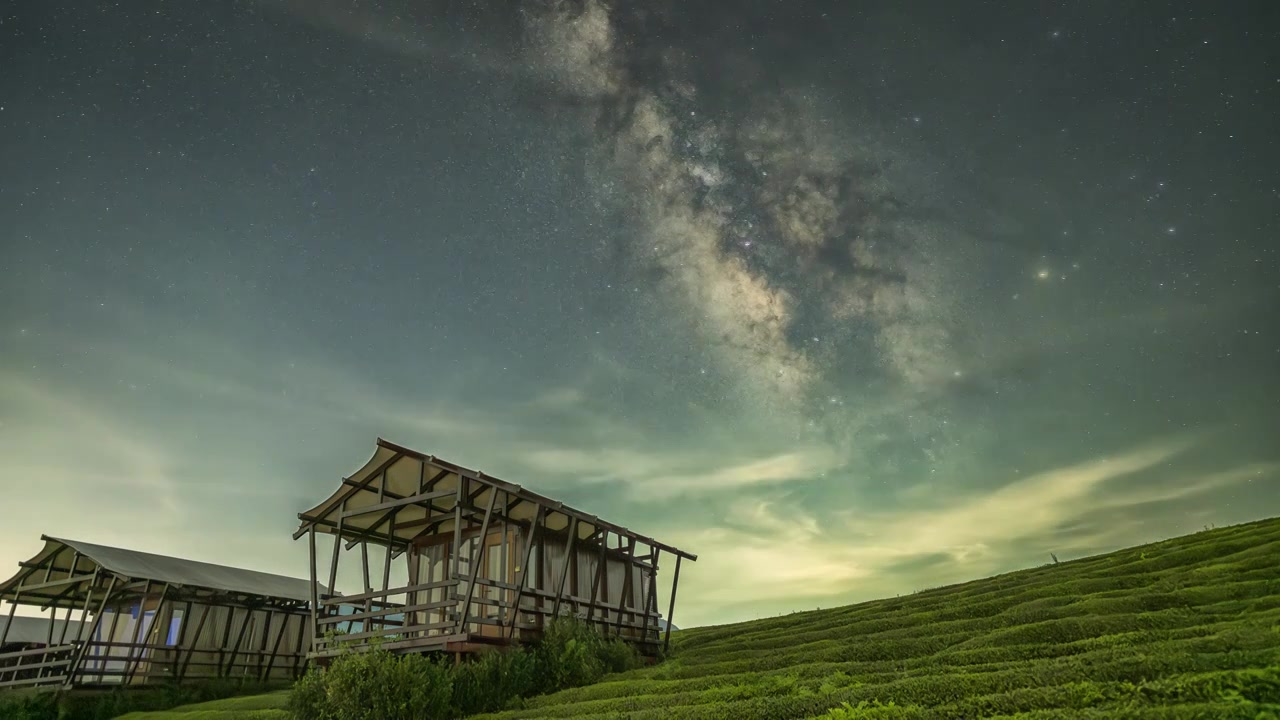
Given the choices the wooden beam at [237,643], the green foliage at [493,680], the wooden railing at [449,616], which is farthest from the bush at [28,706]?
the green foliage at [493,680]

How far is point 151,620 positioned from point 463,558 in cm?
1786

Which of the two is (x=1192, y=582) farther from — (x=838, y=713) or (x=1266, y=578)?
(x=838, y=713)

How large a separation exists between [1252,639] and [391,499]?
64.7 feet

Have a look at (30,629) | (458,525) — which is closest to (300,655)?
(458,525)

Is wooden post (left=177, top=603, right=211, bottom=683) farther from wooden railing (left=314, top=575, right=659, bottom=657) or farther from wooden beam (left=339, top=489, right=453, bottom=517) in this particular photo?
wooden beam (left=339, top=489, right=453, bottom=517)

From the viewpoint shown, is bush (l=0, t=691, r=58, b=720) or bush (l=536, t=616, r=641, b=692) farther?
bush (l=0, t=691, r=58, b=720)

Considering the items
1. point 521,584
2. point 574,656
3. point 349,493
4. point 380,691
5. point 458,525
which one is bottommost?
point 380,691

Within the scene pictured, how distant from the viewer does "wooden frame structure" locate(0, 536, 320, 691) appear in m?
27.2

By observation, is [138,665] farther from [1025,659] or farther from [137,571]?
[1025,659]

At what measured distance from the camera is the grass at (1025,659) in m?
9.76

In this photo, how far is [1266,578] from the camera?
16.2 m

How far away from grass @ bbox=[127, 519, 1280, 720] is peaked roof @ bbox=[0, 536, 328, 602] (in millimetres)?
6047

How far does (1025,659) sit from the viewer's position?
13.2 meters

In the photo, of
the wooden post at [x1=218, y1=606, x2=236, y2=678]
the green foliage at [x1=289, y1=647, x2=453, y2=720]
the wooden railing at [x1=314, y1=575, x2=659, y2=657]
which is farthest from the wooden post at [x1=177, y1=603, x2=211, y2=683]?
the green foliage at [x1=289, y1=647, x2=453, y2=720]
